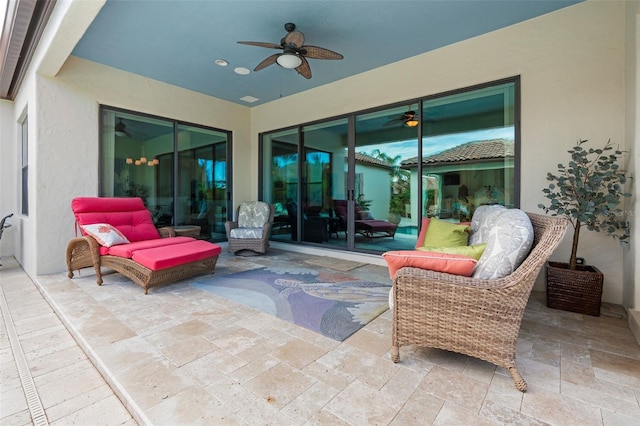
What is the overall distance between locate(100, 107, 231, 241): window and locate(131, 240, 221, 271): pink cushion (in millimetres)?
1942

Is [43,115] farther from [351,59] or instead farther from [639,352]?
[639,352]

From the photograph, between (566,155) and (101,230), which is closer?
(566,155)

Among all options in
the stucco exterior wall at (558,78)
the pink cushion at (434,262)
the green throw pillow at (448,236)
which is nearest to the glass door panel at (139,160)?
the stucco exterior wall at (558,78)

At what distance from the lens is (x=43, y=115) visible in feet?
12.7

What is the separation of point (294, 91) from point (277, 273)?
3.51 meters

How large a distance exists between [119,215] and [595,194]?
5.46 m

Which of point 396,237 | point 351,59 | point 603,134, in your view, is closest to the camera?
point 603,134

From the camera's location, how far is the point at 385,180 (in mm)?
4758

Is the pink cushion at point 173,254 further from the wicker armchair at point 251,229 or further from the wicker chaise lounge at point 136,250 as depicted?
the wicker armchair at point 251,229

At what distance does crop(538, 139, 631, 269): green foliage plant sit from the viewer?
2.63m

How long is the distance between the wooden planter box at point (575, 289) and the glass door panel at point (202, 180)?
5.50 meters

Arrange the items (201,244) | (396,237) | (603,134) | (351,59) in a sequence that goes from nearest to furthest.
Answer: (603,134)
(201,244)
(351,59)
(396,237)

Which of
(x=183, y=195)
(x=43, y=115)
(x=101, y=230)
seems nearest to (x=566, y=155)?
(x=101, y=230)

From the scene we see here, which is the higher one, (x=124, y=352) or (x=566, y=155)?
(x=566, y=155)
